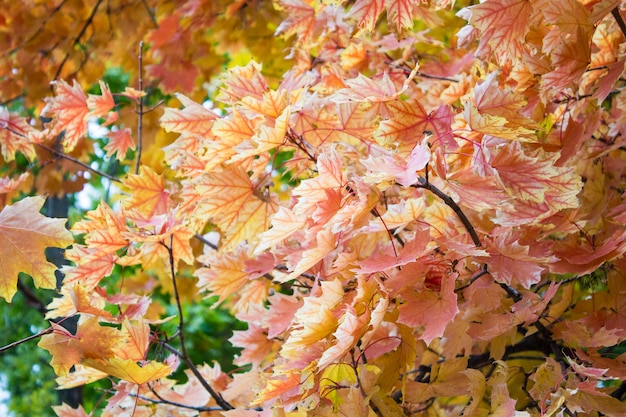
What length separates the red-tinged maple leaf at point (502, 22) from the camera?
3.88ft

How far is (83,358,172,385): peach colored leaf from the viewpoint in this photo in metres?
1.12

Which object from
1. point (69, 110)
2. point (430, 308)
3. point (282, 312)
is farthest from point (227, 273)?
point (69, 110)

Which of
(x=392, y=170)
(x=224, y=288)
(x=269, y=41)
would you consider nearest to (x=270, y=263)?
(x=224, y=288)

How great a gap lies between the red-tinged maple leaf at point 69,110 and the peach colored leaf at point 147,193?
34 centimetres

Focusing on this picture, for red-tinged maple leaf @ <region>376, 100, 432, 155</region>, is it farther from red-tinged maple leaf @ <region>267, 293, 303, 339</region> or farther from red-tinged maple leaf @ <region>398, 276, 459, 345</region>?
red-tinged maple leaf @ <region>267, 293, 303, 339</region>

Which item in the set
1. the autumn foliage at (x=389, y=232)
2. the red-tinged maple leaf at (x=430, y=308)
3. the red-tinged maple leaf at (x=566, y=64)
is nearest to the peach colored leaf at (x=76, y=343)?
the autumn foliage at (x=389, y=232)

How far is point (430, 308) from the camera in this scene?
1.04 m

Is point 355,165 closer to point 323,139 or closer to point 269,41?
point 323,139

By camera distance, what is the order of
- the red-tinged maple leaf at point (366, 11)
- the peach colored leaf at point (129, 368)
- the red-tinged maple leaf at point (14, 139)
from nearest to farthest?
the peach colored leaf at point (129, 368) → the red-tinged maple leaf at point (366, 11) → the red-tinged maple leaf at point (14, 139)

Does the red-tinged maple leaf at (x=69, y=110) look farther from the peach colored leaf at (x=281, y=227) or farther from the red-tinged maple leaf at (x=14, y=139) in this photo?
the peach colored leaf at (x=281, y=227)

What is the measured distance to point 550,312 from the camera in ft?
4.17

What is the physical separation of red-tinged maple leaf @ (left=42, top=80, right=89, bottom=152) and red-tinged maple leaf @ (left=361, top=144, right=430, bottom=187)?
1082mm

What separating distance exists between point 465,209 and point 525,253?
0.97 feet

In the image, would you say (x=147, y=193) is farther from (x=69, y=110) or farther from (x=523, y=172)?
(x=523, y=172)
